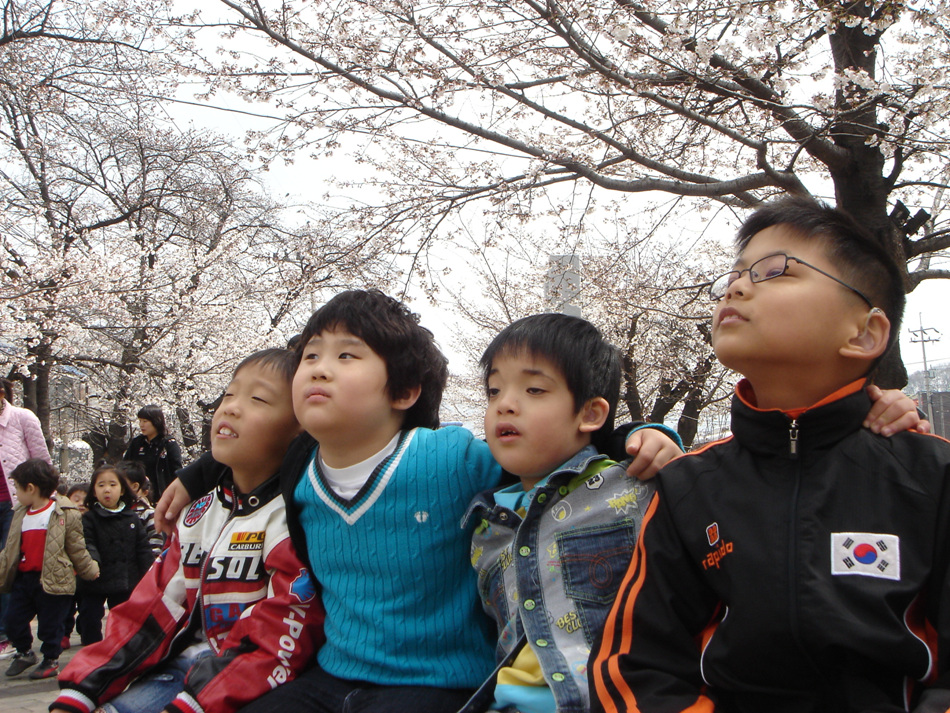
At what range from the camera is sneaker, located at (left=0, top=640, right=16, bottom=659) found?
17.9ft

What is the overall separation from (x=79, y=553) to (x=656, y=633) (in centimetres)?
490

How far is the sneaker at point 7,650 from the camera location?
546 cm

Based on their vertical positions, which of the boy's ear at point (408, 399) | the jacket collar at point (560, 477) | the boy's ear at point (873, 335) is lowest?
the jacket collar at point (560, 477)

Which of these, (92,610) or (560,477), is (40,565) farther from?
(560,477)

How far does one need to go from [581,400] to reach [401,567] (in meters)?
0.58

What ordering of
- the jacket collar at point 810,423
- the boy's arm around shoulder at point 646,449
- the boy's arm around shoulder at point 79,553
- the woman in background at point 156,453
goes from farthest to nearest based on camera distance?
the woman in background at point 156,453, the boy's arm around shoulder at point 79,553, the boy's arm around shoulder at point 646,449, the jacket collar at point 810,423

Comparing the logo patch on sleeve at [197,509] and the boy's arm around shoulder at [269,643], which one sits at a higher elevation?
the logo patch on sleeve at [197,509]

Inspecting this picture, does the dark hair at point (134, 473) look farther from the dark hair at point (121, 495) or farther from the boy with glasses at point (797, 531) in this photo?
the boy with glasses at point (797, 531)

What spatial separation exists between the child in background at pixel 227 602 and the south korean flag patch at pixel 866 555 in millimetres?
1229

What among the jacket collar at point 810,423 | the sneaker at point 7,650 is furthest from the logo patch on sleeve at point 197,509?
the sneaker at point 7,650

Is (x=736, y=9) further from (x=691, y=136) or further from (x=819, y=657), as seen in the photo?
(x=819, y=657)

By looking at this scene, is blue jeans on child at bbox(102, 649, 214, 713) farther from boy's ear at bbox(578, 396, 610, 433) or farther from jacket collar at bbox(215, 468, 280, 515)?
boy's ear at bbox(578, 396, 610, 433)

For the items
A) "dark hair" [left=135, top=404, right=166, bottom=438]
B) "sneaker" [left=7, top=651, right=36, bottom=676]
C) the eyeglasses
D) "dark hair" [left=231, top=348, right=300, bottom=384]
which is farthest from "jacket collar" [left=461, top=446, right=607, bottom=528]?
"dark hair" [left=135, top=404, right=166, bottom=438]

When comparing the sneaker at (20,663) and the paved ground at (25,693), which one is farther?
the sneaker at (20,663)
